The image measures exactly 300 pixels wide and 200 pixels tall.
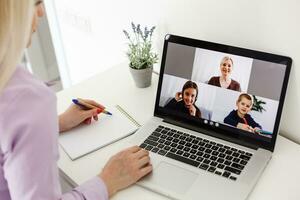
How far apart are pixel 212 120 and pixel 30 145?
50 cm

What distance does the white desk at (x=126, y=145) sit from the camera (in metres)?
0.86

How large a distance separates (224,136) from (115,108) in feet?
1.16

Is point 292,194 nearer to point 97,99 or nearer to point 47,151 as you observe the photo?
point 47,151

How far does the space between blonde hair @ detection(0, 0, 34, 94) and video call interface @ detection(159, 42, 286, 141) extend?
0.47 metres

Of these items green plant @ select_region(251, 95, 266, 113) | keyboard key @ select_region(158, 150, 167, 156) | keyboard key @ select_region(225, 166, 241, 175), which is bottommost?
keyboard key @ select_region(158, 150, 167, 156)

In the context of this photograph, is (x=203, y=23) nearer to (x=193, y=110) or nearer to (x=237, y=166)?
(x=193, y=110)

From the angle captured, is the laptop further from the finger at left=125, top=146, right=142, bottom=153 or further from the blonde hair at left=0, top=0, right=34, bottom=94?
the blonde hair at left=0, top=0, right=34, bottom=94

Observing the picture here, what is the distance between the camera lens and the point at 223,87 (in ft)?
3.25

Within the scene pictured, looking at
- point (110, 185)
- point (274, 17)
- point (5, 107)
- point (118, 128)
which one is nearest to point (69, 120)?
point (118, 128)

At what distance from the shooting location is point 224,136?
998 mm

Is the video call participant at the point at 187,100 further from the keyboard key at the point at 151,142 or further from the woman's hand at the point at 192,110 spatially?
the keyboard key at the point at 151,142

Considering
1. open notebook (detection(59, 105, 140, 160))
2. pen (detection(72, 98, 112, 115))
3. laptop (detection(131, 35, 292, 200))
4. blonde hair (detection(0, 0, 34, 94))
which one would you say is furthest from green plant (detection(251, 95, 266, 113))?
blonde hair (detection(0, 0, 34, 94))

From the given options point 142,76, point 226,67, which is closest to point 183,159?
point 226,67

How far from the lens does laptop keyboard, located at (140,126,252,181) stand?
901 mm
